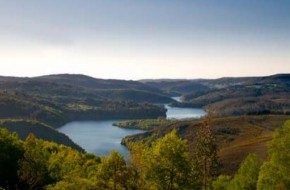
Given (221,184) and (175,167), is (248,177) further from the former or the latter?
(175,167)

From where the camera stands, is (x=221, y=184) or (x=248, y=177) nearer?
(x=248, y=177)

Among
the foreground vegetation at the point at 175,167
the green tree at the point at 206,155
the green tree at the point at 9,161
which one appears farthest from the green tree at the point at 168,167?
the green tree at the point at 9,161

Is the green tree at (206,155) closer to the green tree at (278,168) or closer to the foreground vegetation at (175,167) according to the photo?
the foreground vegetation at (175,167)

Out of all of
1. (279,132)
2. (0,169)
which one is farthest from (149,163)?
(0,169)

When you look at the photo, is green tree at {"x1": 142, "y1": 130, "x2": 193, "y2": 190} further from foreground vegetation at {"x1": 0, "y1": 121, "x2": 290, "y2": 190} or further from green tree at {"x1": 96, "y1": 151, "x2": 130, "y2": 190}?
green tree at {"x1": 96, "y1": 151, "x2": 130, "y2": 190}

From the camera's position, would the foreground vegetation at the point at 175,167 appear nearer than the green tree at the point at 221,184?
Yes

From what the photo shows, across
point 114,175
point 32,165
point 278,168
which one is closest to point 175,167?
point 114,175
